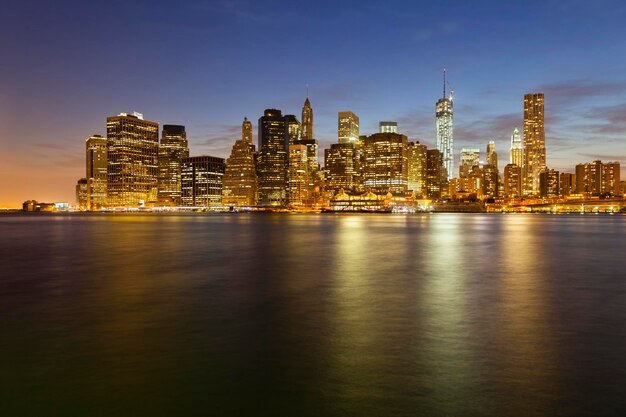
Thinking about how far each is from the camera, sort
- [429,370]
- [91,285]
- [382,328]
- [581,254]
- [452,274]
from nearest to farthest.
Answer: [429,370] < [382,328] < [91,285] < [452,274] < [581,254]

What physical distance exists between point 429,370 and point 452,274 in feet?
62.1

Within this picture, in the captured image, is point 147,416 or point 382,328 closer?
point 147,416

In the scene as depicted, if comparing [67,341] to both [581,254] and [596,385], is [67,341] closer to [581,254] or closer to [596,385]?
[596,385]

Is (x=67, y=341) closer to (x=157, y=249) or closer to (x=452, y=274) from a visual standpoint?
(x=452, y=274)

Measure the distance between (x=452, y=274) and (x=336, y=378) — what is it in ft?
66.6

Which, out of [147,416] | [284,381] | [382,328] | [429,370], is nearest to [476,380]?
[429,370]

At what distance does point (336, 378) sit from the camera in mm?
10781

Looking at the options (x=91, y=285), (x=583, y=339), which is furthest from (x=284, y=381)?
(x=91, y=285)

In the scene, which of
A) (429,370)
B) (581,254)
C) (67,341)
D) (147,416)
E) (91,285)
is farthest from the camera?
(581,254)

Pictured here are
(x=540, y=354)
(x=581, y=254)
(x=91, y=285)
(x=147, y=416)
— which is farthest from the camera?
(x=581, y=254)

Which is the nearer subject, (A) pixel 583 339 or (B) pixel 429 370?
(B) pixel 429 370

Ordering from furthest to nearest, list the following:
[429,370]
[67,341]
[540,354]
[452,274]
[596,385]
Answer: [452,274]
[67,341]
[540,354]
[429,370]
[596,385]

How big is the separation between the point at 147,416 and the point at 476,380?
22.4 ft

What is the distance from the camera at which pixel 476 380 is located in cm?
1068
